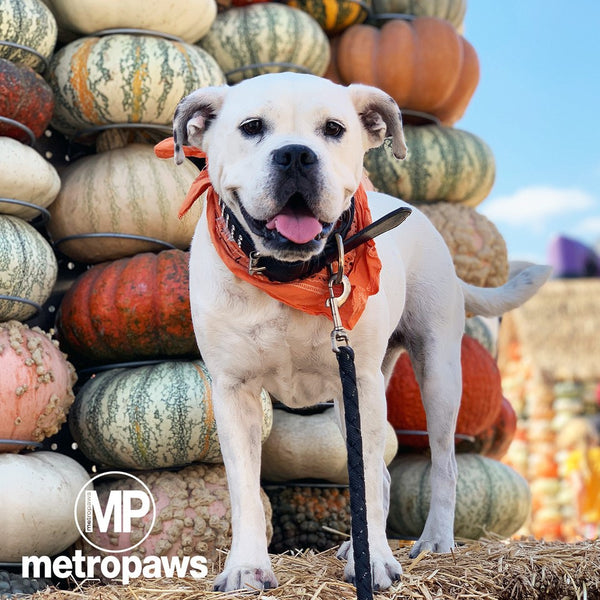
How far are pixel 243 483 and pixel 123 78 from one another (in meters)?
2.26

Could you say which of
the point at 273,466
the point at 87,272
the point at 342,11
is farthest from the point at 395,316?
the point at 342,11

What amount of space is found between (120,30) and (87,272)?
118cm

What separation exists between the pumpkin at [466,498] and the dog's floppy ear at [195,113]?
104 inches

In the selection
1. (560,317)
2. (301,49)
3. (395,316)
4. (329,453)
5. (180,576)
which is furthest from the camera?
(560,317)

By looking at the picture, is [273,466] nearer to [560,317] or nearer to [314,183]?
[314,183]

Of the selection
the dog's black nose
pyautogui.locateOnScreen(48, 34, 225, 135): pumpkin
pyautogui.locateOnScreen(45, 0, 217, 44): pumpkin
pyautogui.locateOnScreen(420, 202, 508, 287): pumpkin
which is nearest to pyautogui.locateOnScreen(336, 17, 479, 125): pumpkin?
pyautogui.locateOnScreen(420, 202, 508, 287): pumpkin

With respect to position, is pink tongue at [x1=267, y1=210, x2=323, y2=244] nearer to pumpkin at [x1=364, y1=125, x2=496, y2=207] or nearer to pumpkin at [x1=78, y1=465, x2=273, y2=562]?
pumpkin at [x1=78, y1=465, x2=273, y2=562]

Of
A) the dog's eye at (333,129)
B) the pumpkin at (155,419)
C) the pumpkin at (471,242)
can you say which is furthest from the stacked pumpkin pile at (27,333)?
the pumpkin at (471,242)

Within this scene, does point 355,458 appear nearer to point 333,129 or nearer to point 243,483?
point 243,483

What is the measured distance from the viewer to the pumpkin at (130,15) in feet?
13.7

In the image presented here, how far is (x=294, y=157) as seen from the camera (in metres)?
2.18

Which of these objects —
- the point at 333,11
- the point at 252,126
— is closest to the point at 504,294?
the point at 252,126

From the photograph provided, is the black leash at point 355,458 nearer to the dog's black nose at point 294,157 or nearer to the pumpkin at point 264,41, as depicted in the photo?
A: the dog's black nose at point 294,157

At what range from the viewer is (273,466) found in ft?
13.9
